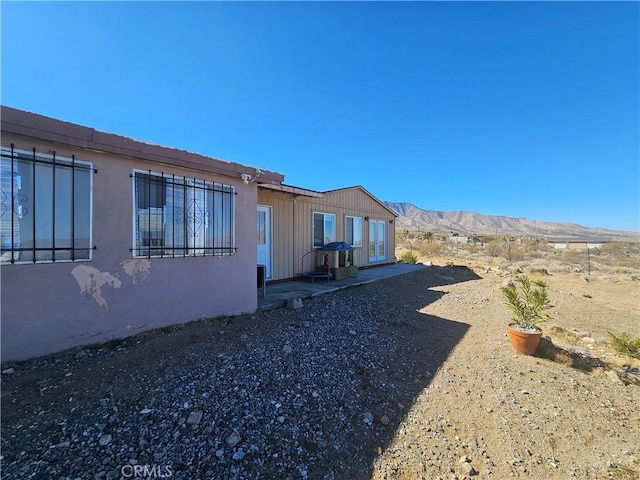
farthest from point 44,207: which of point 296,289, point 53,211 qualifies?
point 296,289

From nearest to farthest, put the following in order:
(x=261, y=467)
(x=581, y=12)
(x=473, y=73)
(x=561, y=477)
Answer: (x=261, y=467) → (x=561, y=477) → (x=581, y=12) → (x=473, y=73)

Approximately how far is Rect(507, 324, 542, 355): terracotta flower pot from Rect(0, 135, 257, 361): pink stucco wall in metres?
4.54

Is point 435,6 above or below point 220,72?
above

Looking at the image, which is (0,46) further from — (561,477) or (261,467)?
(561,477)

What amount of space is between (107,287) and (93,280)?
0.56 feet

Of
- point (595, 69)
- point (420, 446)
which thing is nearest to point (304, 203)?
point (420, 446)

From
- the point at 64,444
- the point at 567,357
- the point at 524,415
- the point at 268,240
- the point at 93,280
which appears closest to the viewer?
the point at 64,444

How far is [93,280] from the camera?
3.27 meters

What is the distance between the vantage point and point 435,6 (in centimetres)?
739

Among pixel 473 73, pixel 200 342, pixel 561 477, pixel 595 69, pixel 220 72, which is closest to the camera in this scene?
pixel 561 477

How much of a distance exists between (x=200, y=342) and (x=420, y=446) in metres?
2.78

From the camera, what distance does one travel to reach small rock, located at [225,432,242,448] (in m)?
2.00

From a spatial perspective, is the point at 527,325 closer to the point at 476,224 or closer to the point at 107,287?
the point at 107,287

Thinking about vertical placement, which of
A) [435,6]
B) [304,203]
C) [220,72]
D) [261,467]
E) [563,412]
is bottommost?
[563,412]
